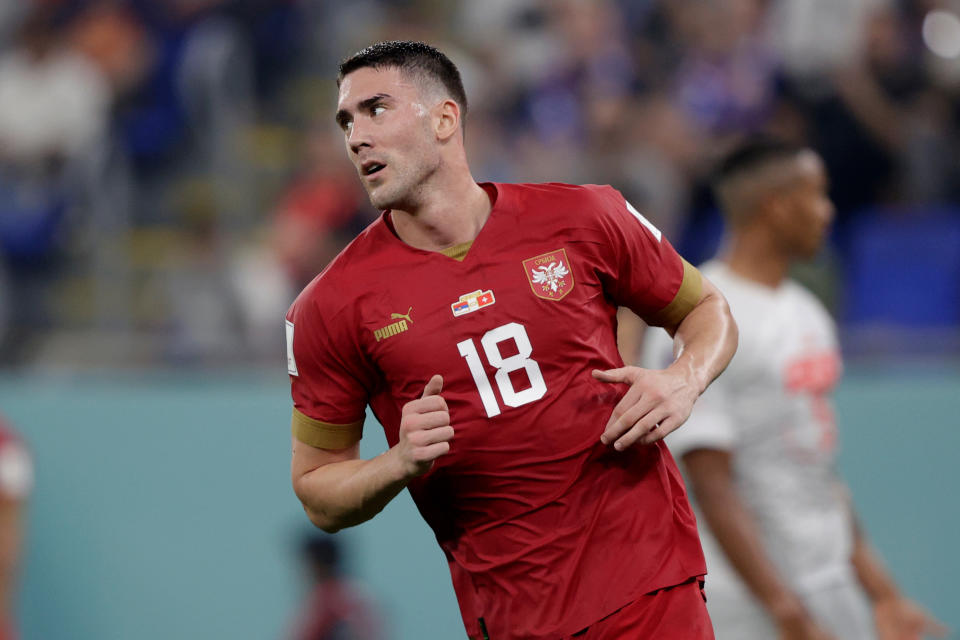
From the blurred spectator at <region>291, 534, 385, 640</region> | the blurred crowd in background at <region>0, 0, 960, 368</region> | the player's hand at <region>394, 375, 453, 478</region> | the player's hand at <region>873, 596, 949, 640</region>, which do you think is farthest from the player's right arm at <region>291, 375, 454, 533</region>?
the blurred crowd in background at <region>0, 0, 960, 368</region>

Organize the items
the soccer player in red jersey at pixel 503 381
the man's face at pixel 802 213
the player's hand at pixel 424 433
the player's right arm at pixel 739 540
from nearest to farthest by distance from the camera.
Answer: the player's hand at pixel 424 433
the soccer player in red jersey at pixel 503 381
the player's right arm at pixel 739 540
the man's face at pixel 802 213

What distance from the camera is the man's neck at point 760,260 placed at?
14.8 ft

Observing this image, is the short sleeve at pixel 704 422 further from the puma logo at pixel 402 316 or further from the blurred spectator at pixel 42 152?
the blurred spectator at pixel 42 152

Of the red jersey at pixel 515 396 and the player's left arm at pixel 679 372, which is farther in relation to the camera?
the red jersey at pixel 515 396

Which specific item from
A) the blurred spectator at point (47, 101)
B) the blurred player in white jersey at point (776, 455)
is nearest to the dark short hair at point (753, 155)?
the blurred player in white jersey at point (776, 455)

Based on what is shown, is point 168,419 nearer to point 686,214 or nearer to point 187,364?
point 187,364

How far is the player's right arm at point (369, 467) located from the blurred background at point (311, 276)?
3.53 metres

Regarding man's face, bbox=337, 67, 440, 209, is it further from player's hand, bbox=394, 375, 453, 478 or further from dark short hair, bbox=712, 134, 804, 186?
dark short hair, bbox=712, 134, 804, 186

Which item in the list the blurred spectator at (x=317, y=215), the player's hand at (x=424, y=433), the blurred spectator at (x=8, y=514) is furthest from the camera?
the blurred spectator at (x=317, y=215)

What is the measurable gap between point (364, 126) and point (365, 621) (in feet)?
13.2

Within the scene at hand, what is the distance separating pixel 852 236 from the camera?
6.77 metres

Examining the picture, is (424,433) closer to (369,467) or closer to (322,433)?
(369,467)

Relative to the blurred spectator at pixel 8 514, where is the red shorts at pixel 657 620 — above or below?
below

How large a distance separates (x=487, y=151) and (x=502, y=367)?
4.63 m
